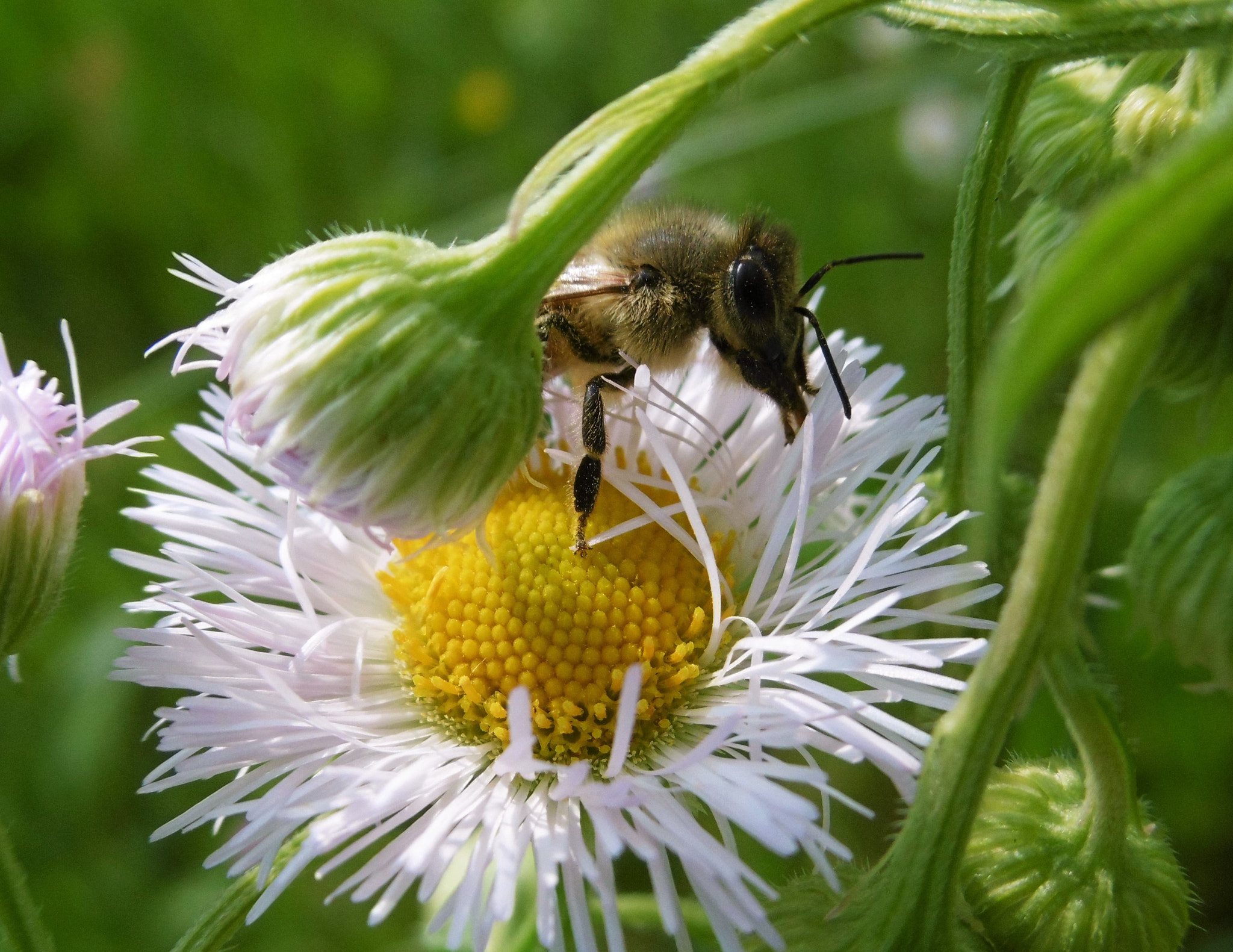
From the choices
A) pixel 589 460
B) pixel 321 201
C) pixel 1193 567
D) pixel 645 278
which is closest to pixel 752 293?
pixel 645 278

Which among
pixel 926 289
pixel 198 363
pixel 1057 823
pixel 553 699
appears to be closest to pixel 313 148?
pixel 926 289

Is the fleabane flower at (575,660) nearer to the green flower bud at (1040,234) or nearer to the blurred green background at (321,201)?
the green flower bud at (1040,234)

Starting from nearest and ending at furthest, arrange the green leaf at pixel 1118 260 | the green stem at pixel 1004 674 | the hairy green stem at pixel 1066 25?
1. the green leaf at pixel 1118 260
2. the green stem at pixel 1004 674
3. the hairy green stem at pixel 1066 25

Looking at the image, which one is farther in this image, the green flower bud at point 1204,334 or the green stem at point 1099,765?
the green flower bud at point 1204,334

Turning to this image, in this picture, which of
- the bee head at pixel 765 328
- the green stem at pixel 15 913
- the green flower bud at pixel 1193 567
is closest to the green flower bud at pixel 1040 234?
the bee head at pixel 765 328

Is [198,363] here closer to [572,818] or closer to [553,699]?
[553,699]

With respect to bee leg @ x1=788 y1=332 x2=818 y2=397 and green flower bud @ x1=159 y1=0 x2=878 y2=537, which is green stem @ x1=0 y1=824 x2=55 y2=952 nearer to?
green flower bud @ x1=159 y1=0 x2=878 y2=537

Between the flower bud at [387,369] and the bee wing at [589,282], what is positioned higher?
the bee wing at [589,282]
